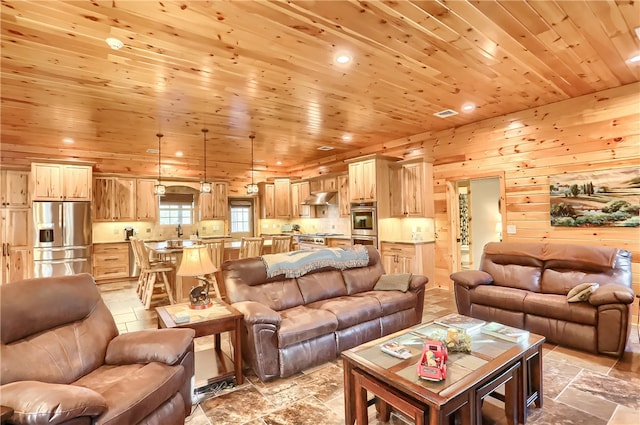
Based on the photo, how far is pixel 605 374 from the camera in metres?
2.79

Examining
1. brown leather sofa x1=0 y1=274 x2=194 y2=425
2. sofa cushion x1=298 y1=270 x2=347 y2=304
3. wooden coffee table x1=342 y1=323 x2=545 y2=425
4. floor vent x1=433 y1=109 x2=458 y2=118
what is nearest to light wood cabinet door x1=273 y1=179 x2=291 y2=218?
floor vent x1=433 y1=109 x2=458 y2=118

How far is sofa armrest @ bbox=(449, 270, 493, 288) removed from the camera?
409 centimetres

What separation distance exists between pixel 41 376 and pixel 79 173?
588 cm

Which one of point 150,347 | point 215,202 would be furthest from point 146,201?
point 150,347

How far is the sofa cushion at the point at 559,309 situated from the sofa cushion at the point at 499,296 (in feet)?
0.27

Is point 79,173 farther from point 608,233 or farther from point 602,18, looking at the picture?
point 608,233

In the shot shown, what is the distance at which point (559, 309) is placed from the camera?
3.36 metres

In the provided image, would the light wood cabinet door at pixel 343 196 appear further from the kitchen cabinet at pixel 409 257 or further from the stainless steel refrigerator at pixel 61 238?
the stainless steel refrigerator at pixel 61 238

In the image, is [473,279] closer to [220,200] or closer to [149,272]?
[149,272]

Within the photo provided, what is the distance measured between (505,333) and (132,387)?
103 inches

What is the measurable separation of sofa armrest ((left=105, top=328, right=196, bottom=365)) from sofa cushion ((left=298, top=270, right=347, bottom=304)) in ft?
5.12

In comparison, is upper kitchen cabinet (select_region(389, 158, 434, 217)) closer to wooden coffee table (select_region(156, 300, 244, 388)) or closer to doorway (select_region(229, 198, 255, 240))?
wooden coffee table (select_region(156, 300, 244, 388))

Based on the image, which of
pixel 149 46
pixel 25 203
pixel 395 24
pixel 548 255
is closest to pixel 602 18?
pixel 395 24

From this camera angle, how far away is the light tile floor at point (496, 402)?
224cm
